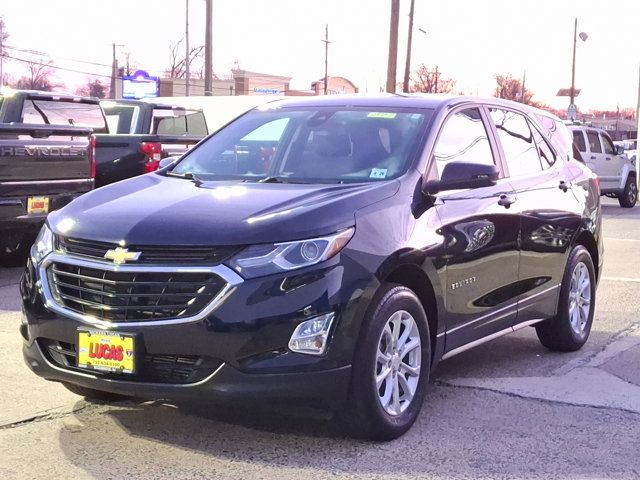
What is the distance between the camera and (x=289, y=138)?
5.74 m

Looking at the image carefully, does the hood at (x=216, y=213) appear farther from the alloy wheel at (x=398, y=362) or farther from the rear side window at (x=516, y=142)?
the rear side window at (x=516, y=142)

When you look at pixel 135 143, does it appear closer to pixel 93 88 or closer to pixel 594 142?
pixel 594 142

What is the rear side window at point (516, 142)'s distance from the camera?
245 inches

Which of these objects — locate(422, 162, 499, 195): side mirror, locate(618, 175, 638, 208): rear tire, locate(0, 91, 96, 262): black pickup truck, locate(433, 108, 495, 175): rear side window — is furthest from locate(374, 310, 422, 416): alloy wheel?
locate(618, 175, 638, 208): rear tire

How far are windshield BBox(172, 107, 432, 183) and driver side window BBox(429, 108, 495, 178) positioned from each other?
16 centimetres

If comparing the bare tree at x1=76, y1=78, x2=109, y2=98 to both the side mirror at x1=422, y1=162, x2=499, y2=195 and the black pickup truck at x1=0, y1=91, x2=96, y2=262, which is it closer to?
the black pickup truck at x1=0, y1=91, x2=96, y2=262

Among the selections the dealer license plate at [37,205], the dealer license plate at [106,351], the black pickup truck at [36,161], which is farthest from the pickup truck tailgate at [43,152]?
the dealer license plate at [106,351]

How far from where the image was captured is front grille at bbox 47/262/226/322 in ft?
13.7

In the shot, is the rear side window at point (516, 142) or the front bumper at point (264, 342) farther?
the rear side window at point (516, 142)

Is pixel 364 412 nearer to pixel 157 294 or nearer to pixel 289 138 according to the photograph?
pixel 157 294

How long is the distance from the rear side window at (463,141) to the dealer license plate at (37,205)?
540 cm

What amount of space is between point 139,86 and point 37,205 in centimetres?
4456

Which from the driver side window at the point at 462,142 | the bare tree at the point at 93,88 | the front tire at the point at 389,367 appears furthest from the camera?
the bare tree at the point at 93,88

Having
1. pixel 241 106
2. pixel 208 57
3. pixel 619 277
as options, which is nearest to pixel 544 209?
pixel 619 277
